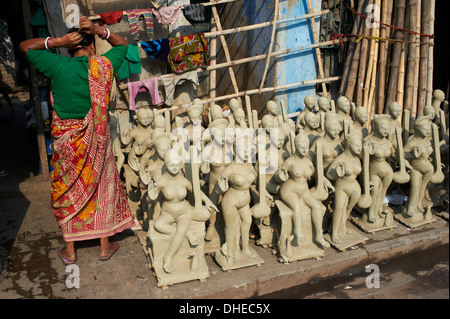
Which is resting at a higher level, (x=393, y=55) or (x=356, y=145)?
(x=393, y=55)

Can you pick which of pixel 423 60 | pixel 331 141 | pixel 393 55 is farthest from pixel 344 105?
pixel 423 60

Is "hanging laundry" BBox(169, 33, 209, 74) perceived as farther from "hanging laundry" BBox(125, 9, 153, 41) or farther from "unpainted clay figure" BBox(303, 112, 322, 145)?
"unpainted clay figure" BBox(303, 112, 322, 145)

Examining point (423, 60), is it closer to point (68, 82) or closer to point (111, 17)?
point (111, 17)

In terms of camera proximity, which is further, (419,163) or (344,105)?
(344,105)

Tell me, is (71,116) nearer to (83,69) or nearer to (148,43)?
Answer: (83,69)

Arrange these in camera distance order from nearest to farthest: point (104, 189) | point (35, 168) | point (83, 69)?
point (83, 69)
point (104, 189)
point (35, 168)

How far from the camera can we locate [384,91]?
25.8 ft

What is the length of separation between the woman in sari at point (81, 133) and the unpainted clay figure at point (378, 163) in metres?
3.17

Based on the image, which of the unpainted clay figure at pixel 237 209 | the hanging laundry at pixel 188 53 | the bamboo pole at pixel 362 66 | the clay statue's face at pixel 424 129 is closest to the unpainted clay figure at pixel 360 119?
the clay statue's face at pixel 424 129

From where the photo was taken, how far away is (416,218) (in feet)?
19.3

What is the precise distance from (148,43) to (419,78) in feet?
15.9

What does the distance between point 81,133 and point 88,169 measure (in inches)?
15.5

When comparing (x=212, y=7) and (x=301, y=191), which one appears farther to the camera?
(x=212, y=7)

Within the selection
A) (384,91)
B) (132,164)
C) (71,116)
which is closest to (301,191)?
(132,164)
